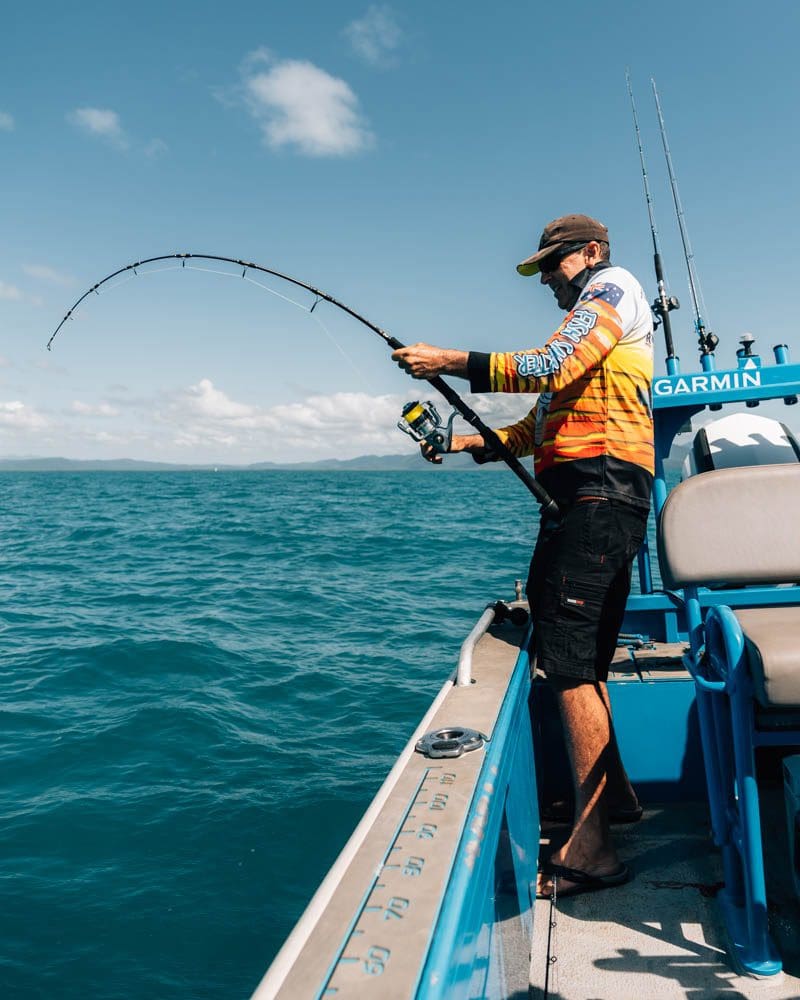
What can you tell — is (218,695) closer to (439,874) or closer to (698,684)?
(698,684)

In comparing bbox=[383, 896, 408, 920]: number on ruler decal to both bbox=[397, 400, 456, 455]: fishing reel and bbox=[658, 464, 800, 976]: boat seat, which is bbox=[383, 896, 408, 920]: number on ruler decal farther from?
bbox=[397, 400, 456, 455]: fishing reel

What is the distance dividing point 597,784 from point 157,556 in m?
16.8

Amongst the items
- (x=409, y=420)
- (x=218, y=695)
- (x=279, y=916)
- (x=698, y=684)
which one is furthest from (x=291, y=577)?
(x=698, y=684)

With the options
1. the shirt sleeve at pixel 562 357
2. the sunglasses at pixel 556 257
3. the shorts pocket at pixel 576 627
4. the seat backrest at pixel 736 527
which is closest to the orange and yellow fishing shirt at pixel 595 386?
the shirt sleeve at pixel 562 357


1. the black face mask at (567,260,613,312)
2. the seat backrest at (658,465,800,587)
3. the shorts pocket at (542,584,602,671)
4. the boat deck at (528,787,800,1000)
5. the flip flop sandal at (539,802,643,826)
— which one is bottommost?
the boat deck at (528,787,800,1000)

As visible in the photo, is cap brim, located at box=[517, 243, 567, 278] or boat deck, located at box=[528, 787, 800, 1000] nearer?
boat deck, located at box=[528, 787, 800, 1000]

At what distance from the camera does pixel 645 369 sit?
2639mm

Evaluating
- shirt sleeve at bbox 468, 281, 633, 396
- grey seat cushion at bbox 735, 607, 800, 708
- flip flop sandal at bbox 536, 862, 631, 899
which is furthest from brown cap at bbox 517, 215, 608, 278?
flip flop sandal at bbox 536, 862, 631, 899

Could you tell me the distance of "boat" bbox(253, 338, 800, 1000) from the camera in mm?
1278

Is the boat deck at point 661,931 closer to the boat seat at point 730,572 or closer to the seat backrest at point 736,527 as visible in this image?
the boat seat at point 730,572

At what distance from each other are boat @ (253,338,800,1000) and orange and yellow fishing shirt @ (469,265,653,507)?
0.74 ft

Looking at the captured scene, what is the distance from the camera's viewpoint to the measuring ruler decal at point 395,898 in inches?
43.4

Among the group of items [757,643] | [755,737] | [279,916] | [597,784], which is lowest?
[279,916]

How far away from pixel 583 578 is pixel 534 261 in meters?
1.14
